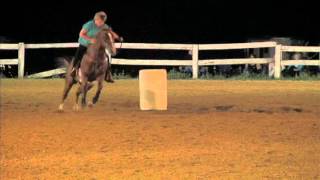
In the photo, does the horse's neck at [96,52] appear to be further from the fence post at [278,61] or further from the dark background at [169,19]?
the dark background at [169,19]

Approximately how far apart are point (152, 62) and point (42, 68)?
10.2m

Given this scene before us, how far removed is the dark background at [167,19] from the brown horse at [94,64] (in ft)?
86.1

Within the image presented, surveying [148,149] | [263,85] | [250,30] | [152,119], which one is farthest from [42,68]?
[148,149]

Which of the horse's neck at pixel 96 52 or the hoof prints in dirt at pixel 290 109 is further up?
the horse's neck at pixel 96 52

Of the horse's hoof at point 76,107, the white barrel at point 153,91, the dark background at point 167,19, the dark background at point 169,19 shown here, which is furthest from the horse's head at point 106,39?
the dark background at point 169,19

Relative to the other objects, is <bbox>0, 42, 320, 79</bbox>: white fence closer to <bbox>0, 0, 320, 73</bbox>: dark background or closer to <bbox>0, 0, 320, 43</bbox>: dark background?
<bbox>0, 0, 320, 73</bbox>: dark background

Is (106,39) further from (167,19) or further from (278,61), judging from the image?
(167,19)

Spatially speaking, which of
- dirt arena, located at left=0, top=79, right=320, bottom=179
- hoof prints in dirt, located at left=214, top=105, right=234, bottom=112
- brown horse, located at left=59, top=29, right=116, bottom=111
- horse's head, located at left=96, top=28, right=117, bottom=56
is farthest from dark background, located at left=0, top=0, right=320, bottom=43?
horse's head, located at left=96, top=28, right=117, bottom=56

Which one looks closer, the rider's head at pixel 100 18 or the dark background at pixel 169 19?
the rider's head at pixel 100 18

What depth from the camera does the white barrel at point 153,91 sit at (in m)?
15.8

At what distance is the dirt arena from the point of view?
829 centimetres

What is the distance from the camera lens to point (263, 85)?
2291cm

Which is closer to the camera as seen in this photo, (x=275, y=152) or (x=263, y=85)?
(x=275, y=152)

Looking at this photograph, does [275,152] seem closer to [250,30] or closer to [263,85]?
[263,85]
